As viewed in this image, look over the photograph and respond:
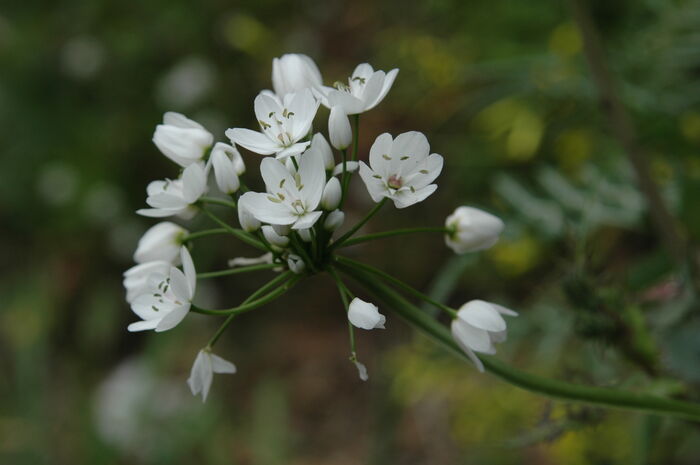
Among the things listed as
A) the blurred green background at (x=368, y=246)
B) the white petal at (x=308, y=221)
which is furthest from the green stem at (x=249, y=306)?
the blurred green background at (x=368, y=246)

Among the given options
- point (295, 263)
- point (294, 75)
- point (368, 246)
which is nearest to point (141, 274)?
point (295, 263)

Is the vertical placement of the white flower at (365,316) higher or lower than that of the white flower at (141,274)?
higher

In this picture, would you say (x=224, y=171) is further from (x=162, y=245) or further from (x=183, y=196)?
(x=162, y=245)

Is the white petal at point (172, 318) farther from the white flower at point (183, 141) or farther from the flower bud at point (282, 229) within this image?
the white flower at point (183, 141)

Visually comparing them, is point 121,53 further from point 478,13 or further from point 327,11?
point 478,13

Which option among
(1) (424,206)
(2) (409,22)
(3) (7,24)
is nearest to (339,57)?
(2) (409,22)

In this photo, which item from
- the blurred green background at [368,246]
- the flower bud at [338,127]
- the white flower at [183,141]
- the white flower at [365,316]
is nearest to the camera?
the white flower at [365,316]
